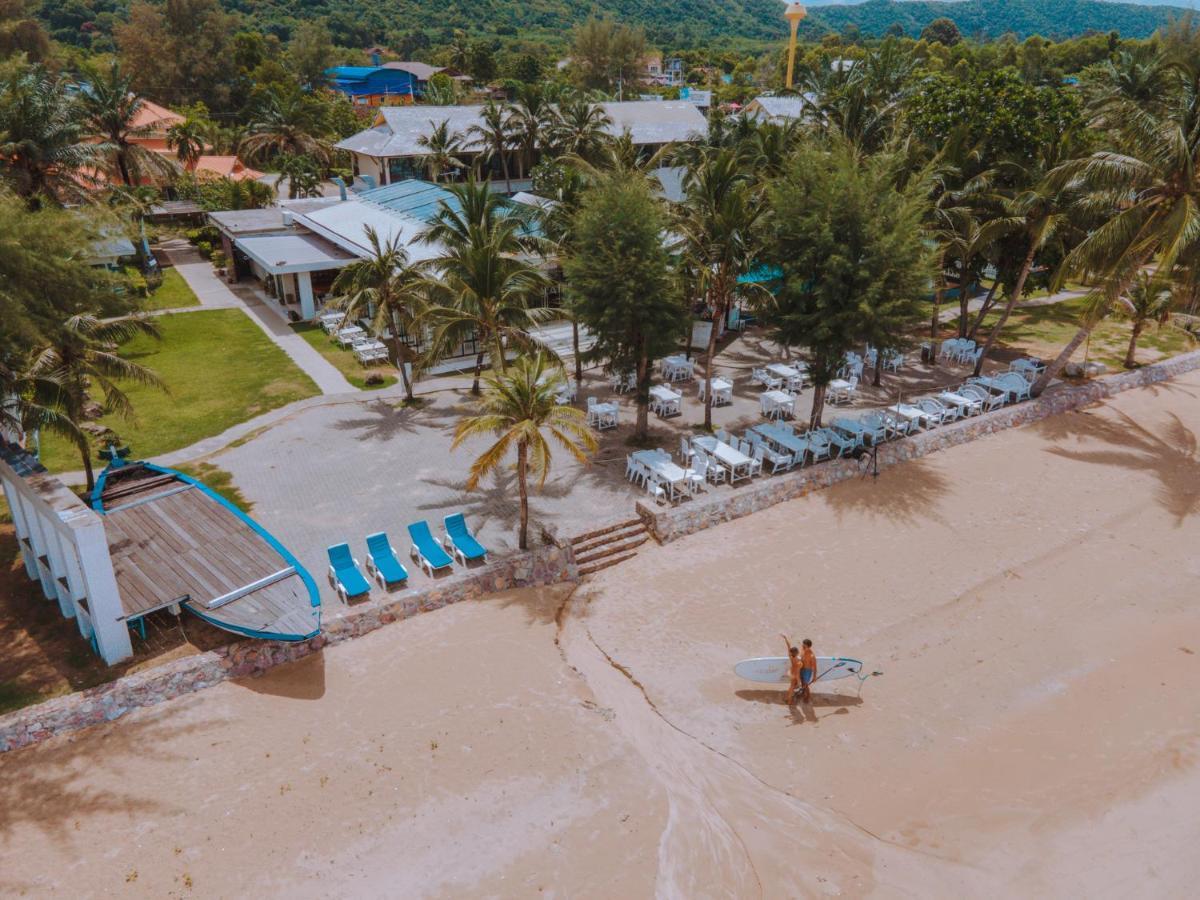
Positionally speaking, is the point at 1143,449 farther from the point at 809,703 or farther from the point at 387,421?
the point at 387,421

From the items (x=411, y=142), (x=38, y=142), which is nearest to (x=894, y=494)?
(x=38, y=142)

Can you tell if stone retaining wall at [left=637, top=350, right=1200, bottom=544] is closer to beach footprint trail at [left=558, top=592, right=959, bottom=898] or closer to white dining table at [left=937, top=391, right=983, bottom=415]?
white dining table at [left=937, top=391, right=983, bottom=415]

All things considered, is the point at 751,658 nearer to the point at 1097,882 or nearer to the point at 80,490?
the point at 1097,882

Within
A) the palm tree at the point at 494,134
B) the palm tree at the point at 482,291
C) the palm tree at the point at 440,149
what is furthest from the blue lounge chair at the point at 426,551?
the palm tree at the point at 494,134

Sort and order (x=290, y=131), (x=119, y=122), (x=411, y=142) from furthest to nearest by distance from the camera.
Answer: (x=290, y=131)
(x=411, y=142)
(x=119, y=122)

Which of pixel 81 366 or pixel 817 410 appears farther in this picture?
pixel 817 410

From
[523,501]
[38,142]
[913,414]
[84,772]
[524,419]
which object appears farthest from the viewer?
[38,142]

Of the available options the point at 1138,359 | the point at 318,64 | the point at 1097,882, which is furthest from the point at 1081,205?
the point at 318,64
